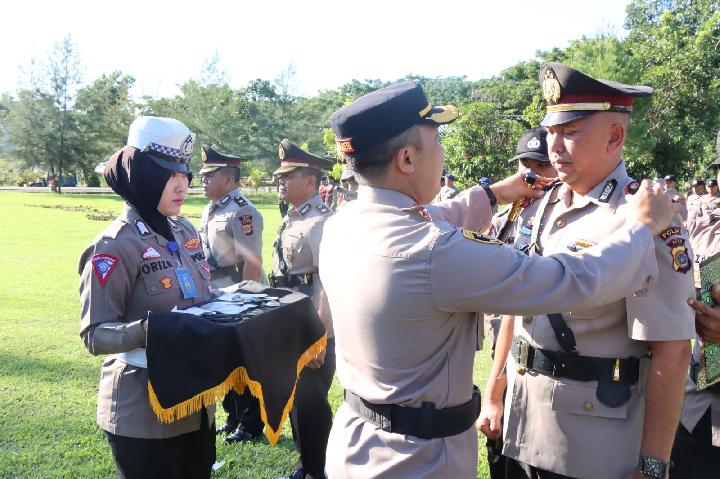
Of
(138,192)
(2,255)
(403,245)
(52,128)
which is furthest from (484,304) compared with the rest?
(52,128)

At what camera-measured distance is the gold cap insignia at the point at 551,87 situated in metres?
2.42

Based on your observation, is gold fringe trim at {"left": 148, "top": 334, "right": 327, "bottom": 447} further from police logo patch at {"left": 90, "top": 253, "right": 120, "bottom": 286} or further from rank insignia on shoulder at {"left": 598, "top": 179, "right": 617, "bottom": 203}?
rank insignia on shoulder at {"left": 598, "top": 179, "right": 617, "bottom": 203}

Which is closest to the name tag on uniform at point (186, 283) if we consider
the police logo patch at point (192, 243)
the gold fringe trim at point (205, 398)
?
the police logo patch at point (192, 243)

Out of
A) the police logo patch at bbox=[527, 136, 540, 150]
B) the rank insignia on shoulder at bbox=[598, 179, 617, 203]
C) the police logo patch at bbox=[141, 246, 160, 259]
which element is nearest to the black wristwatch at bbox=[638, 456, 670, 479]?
the rank insignia on shoulder at bbox=[598, 179, 617, 203]

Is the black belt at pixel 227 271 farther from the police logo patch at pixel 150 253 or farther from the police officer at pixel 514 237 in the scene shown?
the police logo patch at pixel 150 253

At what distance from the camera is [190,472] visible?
2.96 m

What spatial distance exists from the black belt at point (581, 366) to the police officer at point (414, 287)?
1.28ft

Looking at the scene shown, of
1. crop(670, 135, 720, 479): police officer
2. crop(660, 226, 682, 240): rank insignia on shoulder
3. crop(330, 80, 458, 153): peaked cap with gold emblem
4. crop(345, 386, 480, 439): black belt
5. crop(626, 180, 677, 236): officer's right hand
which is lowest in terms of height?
crop(670, 135, 720, 479): police officer

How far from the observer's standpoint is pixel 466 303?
1687mm

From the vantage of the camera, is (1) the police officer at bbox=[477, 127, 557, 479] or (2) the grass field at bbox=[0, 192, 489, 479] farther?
(2) the grass field at bbox=[0, 192, 489, 479]

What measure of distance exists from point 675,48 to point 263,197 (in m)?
26.0

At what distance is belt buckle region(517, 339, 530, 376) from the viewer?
2.36 meters

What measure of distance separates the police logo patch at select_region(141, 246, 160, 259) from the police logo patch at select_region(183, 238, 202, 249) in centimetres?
31

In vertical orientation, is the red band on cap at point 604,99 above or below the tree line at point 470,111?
below
